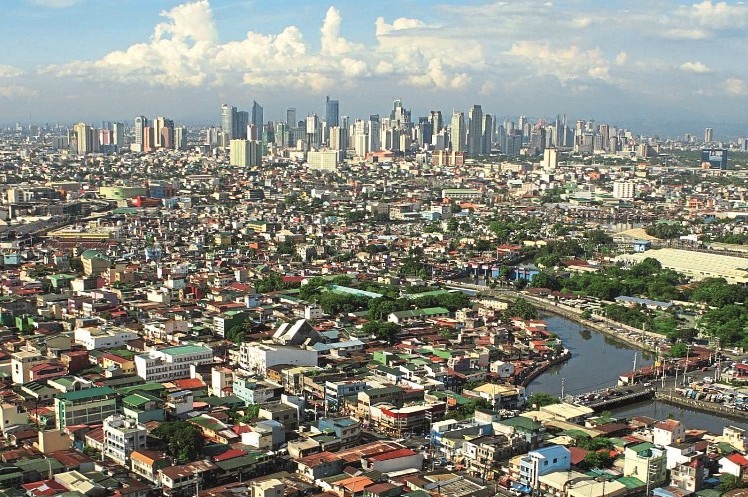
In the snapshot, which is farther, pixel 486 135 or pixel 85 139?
pixel 486 135

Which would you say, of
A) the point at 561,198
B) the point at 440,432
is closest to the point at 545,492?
the point at 440,432

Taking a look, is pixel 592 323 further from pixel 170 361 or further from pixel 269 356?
pixel 170 361

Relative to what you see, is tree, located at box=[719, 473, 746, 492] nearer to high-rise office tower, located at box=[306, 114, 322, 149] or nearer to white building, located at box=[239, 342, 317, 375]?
white building, located at box=[239, 342, 317, 375]

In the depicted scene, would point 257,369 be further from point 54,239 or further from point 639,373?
point 54,239

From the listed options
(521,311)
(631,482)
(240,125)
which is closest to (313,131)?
(240,125)

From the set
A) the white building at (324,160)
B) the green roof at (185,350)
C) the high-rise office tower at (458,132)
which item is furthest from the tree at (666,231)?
the high-rise office tower at (458,132)

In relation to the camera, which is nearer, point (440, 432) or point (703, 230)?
point (440, 432)
